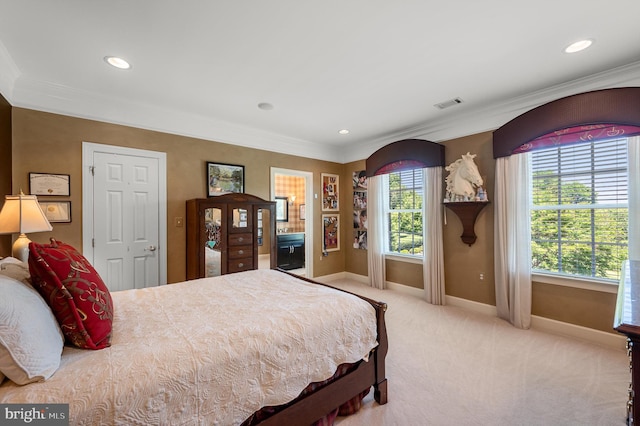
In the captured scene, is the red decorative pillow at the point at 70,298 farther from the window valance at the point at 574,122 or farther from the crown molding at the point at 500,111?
the crown molding at the point at 500,111

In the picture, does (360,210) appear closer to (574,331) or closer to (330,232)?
(330,232)

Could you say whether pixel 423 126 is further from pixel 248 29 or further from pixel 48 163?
pixel 48 163

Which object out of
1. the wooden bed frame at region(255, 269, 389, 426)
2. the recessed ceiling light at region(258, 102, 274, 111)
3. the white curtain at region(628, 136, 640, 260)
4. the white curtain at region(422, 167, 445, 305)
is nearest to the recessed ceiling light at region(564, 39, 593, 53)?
the white curtain at region(628, 136, 640, 260)

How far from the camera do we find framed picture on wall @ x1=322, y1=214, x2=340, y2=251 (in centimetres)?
519

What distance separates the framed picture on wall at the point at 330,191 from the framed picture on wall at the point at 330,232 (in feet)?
0.59

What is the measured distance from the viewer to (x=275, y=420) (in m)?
1.32

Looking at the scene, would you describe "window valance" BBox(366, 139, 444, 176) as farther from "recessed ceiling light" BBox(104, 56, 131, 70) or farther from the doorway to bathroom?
"recessed ceiling light" BBox(104, 56, 131, 70)

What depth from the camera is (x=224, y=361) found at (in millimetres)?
1187

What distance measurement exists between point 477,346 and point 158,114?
176 inches

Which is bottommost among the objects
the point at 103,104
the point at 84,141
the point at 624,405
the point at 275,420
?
the point at 624,405

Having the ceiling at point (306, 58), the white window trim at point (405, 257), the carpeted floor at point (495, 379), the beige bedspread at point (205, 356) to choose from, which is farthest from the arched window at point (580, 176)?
the beige bedspread at point (205, 356)

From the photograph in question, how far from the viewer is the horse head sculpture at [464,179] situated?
11.1 ft

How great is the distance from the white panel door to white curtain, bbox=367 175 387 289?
3323mm

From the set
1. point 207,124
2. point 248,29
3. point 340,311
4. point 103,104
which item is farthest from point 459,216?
point 103,104
